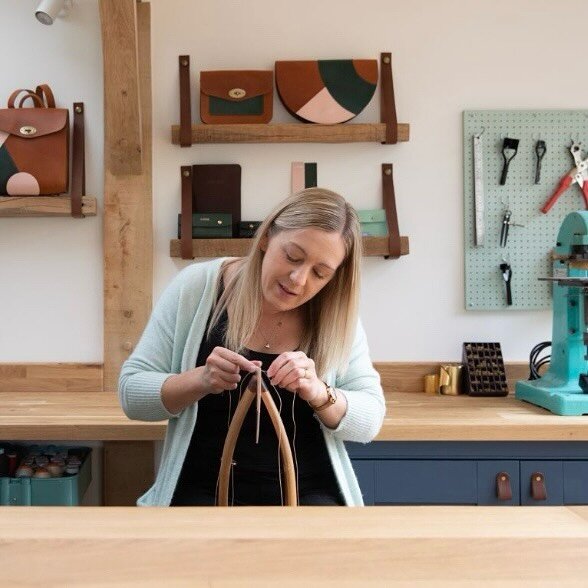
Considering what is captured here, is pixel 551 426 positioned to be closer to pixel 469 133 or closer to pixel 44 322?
pixel 469 133

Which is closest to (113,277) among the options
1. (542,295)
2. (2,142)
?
(2,142)

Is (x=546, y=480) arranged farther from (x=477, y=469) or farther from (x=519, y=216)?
(x=519, y=216)

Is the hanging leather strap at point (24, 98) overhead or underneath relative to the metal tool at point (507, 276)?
overhead

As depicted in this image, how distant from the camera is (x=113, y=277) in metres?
3.09

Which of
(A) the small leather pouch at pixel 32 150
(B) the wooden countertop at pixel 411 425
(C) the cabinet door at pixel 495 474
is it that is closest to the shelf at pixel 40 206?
(A) the small leather pouch at pixel 32 150

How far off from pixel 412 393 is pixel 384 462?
27.8 inches

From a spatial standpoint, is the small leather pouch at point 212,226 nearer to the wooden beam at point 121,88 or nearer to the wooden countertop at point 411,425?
the wooden beam at point 121,88

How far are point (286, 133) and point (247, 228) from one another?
41 cm

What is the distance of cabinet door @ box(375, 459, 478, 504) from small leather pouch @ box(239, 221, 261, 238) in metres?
1.09

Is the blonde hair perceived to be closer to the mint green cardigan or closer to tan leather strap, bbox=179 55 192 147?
the mint green cardigan

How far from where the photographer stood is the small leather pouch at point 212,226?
10.0ft

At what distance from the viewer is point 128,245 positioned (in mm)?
3088

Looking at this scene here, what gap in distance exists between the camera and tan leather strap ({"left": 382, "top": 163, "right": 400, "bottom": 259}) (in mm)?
3064

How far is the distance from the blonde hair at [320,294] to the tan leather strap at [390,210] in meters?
1.04
